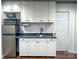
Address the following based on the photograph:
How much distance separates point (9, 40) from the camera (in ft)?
15.9

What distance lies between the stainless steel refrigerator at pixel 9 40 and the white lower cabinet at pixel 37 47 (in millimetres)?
295

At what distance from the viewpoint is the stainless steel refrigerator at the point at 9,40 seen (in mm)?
4828

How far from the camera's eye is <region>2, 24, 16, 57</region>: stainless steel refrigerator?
4.83 metres

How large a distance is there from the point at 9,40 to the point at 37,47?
3.81 ft

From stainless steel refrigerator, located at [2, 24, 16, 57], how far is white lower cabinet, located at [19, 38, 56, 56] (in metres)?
0.29

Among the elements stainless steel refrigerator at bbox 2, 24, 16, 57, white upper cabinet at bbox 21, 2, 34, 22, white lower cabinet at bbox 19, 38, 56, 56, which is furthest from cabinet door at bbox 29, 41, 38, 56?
white upper cabinet at bbox 21, 2, 34, 22

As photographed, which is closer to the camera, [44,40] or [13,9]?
[44,40]

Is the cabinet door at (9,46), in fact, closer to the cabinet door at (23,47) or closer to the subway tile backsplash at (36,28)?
the cabinet door at (23,47)

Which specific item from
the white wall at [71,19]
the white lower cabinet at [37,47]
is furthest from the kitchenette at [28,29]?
the white wall at [71,19]

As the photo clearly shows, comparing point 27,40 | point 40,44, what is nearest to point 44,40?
point 40,44

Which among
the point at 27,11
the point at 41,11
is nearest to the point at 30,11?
the point at 27,11

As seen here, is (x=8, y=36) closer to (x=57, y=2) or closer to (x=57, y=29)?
(x=57, y=29)

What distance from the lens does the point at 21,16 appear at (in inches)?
203

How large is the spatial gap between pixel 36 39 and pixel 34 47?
1.12 feet
